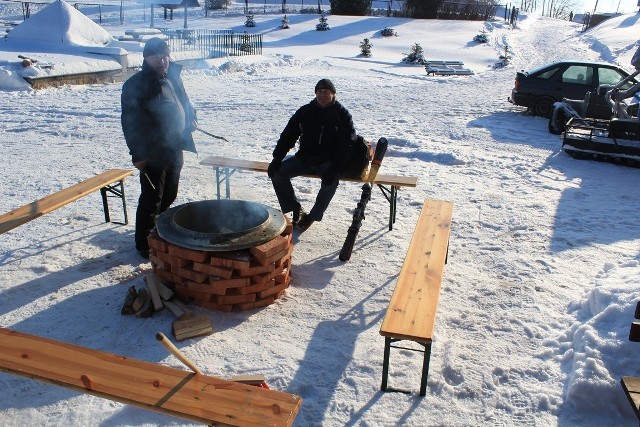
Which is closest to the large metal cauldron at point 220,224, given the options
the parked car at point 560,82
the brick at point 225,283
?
the brick at point 225,283

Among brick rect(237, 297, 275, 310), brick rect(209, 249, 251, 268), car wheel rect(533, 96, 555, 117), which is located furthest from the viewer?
car wheel rect(533, 96, 555, 117)

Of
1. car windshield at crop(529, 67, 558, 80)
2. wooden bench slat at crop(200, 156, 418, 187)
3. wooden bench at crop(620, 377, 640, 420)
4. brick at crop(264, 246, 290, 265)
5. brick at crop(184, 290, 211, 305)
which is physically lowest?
brick at crop(184, 290, 211, 305)

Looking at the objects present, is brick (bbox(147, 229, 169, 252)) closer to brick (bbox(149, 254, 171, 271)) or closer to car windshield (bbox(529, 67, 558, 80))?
brick (bbox(149, 254, 171, 271))

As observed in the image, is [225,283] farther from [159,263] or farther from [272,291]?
[159,263]

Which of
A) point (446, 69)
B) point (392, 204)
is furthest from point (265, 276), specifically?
point (446, 69)

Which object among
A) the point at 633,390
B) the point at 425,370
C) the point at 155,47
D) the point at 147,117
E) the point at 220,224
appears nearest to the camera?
the point at 633,390

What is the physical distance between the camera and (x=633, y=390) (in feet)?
9.00

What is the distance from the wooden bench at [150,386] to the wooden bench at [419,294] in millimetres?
764

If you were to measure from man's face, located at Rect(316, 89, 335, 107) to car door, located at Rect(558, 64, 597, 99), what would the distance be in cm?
835

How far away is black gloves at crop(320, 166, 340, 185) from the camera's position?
5.04 meters

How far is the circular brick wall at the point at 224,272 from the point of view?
12.5 ft

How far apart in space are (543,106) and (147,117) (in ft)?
31.2

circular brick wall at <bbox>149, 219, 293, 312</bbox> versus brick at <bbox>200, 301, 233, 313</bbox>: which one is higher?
circular brick wall at <bbox>149, 219, 293, 312</bbox>

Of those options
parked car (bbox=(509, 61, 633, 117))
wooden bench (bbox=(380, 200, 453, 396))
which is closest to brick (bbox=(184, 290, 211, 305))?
wooden bench (bbox=(380, 200, 453, 396))
